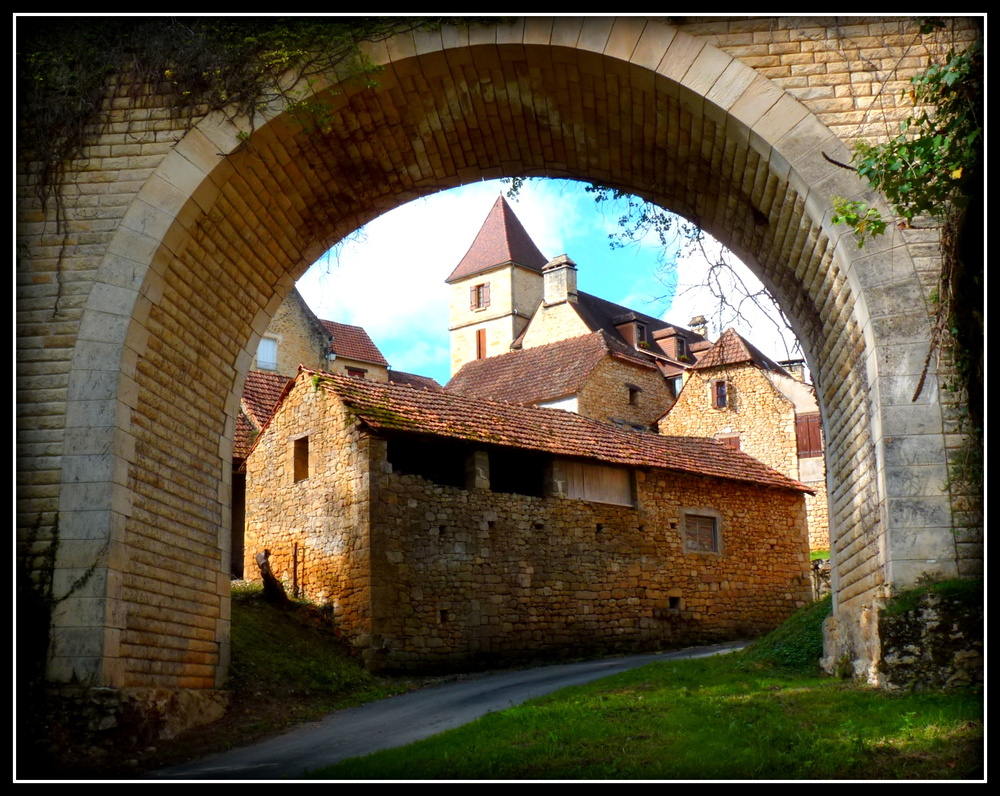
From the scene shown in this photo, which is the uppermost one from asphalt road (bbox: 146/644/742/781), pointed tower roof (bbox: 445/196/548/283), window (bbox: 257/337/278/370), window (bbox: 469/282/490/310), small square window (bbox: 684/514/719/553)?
pointed tower roof (bbox: 445/196/548/283)

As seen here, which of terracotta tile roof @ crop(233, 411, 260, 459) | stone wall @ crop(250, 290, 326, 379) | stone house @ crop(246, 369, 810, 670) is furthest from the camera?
stone wall @ crop(250, 290, 326, 379)

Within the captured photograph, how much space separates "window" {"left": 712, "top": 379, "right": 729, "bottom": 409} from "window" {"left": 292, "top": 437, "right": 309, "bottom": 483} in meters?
17.0

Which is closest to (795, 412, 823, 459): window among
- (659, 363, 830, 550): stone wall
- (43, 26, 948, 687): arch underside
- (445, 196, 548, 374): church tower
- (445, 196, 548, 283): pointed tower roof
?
(659, 363, 830, 550): stone wall

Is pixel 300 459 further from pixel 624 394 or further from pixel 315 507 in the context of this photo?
pixel 624 394

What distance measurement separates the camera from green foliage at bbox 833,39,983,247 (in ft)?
21.5

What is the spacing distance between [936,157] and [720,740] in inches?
155

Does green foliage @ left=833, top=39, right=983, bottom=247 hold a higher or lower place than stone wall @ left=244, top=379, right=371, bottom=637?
higher

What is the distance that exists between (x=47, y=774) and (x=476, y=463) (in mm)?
9384

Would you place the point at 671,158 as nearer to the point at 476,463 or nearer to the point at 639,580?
the point at 476,463

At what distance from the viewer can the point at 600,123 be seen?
857 cm

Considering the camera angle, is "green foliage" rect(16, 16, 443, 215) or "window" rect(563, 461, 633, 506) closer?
"green foliage" rect(16, 16, 443, 215)

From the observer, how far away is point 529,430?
17.3 m

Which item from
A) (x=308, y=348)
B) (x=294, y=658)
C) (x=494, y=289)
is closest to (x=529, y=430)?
(x=294, y=658)

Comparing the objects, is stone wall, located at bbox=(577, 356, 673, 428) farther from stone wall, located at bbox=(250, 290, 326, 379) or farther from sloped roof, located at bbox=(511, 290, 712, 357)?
stone wall, located at bbox=(250, 290, 326, 379)
